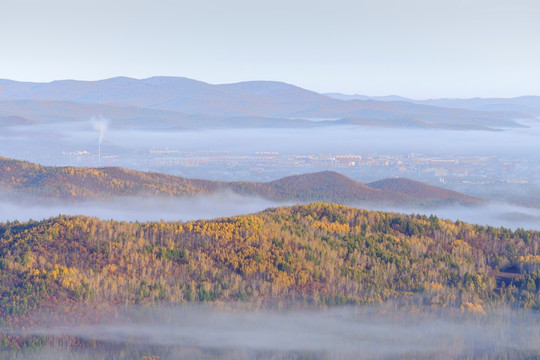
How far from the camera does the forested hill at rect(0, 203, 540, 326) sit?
50875 millimetres

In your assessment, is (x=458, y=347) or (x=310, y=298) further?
(x=310, y=298)

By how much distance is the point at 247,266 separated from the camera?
56562mm

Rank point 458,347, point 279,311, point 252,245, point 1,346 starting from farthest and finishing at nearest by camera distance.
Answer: point 252,245, point 279,311, point 458,347, point 1,346

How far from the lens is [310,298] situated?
2112 inches

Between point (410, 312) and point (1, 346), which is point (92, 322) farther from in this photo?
point (410, 312)

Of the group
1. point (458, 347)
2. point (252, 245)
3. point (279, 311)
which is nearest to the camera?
point (458, 347)

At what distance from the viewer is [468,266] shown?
62219 millimetres

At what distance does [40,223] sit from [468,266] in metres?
34.2

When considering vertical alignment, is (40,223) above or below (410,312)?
above

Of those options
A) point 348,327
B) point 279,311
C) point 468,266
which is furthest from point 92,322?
point 468,266

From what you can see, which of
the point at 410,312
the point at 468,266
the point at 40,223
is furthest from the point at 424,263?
the point at 40,223

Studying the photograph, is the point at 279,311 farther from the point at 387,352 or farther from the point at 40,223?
the point at 40,223

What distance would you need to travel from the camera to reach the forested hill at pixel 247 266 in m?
50.9

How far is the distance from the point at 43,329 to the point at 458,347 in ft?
80.8
